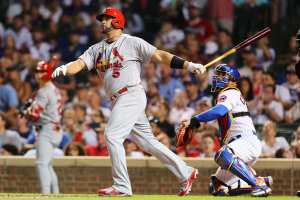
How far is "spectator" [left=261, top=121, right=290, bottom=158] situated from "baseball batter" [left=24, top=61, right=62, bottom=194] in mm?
2887

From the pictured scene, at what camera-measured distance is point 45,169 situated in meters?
15.3

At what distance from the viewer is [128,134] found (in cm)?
1194

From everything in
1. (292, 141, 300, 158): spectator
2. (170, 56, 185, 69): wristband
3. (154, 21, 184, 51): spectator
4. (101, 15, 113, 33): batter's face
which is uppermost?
(154, 21, 184, 51): spectator

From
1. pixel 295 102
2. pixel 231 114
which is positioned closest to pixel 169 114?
pixel 295 102

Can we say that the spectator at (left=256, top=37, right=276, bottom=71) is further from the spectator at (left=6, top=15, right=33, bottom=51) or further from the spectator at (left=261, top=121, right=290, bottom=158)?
the spectator at (left=6, top=15, right=33, bottom=51)

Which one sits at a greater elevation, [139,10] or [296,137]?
[139,10]

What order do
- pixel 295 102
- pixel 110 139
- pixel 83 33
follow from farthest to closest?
1. pixel 83 33
2. pixel 295 102
3. pixel 110 139

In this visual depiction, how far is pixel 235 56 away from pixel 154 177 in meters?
4.61

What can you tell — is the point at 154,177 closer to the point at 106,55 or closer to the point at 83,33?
the point at 106,55

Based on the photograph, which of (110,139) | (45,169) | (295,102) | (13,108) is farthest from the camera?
(13,108)

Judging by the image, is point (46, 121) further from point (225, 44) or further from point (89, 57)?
point (225, 44)

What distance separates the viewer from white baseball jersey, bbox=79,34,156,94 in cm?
1202

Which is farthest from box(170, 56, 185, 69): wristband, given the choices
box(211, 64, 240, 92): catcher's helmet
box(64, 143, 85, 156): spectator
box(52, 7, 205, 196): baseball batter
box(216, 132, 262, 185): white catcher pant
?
box(64, 143, 85, 156): spectator

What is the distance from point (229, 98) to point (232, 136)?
0.48 metres
